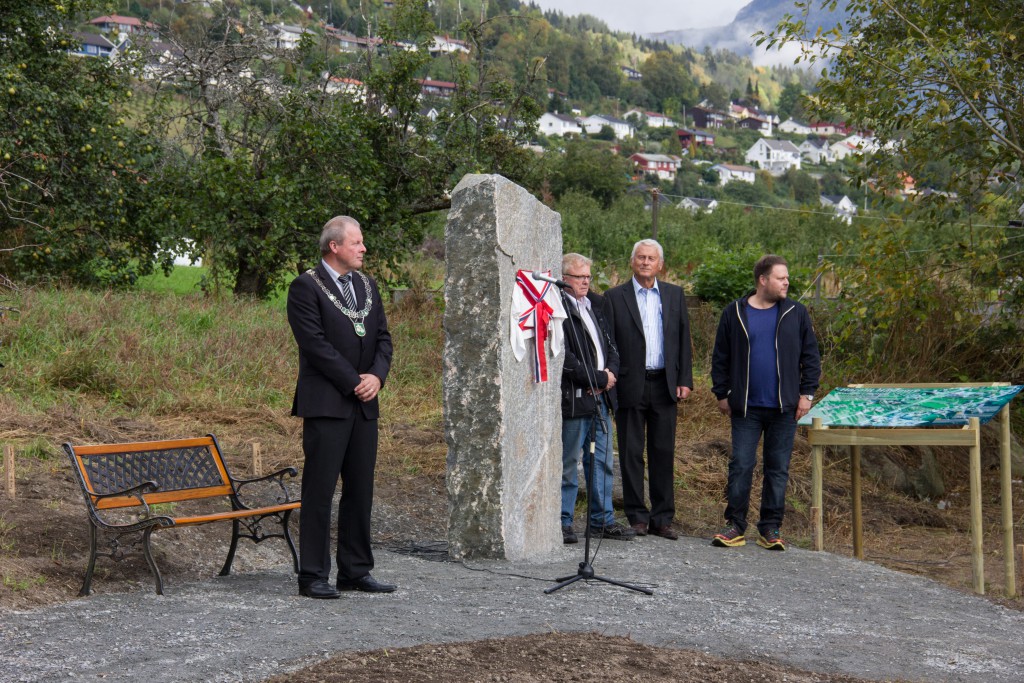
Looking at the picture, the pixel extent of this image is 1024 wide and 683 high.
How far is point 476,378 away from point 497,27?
35.5 ft

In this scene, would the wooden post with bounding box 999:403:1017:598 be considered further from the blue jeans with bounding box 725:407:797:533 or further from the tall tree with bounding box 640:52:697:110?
the tall tree with bounding box 640:52:697:110

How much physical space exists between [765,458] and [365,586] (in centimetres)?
318

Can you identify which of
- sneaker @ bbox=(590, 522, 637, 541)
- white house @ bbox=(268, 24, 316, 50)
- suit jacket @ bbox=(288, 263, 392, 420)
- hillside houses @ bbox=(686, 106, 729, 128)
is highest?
hillside houses @ bbox=(686, 106, 729, 128)

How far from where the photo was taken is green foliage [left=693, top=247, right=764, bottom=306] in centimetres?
1545

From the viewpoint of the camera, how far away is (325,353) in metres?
5.76

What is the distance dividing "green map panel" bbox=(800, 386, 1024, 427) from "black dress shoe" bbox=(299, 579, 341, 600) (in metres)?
3.52

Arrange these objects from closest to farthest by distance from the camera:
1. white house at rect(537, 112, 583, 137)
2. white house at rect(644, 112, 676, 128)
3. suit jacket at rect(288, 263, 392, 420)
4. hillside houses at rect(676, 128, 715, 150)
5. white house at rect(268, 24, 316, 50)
A: suit jacket at rect(288, 263, 392, 420)
white house at rect(268, 24, 316, 50)
white house at rect(537, 112, 583, 137)
hillside houses at rect(676, 128, 715, 150)
white house at rect(644, 112, 676, 128)

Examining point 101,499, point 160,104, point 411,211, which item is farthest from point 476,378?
point 160,104

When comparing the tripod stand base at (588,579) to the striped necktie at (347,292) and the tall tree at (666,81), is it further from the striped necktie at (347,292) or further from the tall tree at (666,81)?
the tall tree at (666,81)

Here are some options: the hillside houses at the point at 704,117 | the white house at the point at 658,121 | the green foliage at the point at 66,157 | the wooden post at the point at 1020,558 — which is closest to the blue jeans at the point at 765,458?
the wooden post at the point at 1020,558

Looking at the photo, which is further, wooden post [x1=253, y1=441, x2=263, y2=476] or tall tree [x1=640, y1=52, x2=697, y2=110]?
tall tree [x1=640, y1=52, x2=697, y2=110]

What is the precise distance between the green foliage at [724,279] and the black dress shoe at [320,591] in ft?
34.2

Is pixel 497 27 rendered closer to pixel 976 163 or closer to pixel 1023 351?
pixel 976 163

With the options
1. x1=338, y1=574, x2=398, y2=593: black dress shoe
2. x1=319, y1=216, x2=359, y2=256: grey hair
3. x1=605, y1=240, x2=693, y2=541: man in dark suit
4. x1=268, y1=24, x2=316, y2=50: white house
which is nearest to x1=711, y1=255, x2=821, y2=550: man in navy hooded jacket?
x1=605, y1=240, x2=693, y2=541: man in dark suit
